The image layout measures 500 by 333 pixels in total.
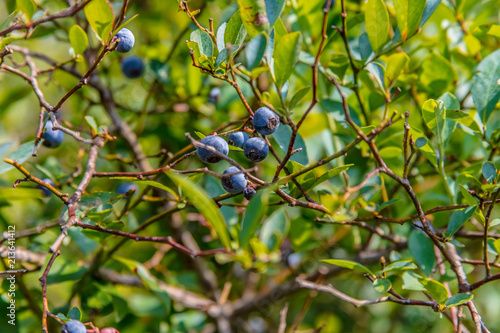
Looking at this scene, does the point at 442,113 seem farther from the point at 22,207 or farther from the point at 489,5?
→ the point at 22,207

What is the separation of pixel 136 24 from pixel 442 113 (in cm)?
169

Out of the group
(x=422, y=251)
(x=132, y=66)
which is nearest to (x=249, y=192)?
(x=422, y=251)

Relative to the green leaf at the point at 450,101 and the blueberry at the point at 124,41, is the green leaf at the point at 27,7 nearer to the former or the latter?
the blueberry at the point at 124,41

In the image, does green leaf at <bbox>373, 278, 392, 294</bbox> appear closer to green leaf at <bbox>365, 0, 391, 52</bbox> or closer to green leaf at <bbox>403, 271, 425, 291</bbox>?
green leaf at <bbox>403, 271, 425, 291</bbox>

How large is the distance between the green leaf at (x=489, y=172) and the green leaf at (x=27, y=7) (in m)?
1.01

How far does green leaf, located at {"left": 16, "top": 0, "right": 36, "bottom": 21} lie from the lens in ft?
3.27

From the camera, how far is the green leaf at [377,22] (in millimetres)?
967

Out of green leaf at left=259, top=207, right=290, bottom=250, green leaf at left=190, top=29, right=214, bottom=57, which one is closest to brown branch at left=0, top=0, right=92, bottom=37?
green leaf at left=190, top=29, right=214, bottom=57

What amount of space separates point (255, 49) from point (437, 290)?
566 millimetres

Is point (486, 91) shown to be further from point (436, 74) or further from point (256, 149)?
point (256, 149)

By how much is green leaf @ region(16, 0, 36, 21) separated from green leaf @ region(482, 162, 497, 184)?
3.30ft

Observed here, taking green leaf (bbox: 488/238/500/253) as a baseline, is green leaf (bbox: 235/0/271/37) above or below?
above

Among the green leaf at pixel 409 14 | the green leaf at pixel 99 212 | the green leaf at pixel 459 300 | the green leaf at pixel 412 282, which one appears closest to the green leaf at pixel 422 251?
A: the green leaf at pixel 412 282

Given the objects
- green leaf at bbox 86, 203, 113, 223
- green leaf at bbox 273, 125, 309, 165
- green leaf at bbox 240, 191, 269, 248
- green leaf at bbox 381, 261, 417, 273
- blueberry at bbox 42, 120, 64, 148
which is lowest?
green leaf at bbox 381, 261, 417, 273
